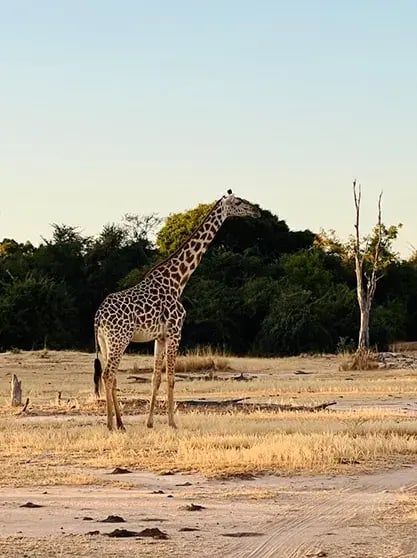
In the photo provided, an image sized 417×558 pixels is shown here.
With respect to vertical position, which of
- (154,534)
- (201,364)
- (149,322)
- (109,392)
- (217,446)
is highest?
Answer: (149,322)

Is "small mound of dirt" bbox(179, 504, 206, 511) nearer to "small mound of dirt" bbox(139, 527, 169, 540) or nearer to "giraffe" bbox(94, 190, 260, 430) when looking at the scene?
"small mound of dirt" bbox(139, 527, 169, 540)

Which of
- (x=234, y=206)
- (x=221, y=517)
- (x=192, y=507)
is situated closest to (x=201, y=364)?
(x=234, y=206)

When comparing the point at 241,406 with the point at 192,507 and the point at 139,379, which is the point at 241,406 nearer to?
the point at 139,379

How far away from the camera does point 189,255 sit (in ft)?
66.5

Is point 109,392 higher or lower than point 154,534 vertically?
higher

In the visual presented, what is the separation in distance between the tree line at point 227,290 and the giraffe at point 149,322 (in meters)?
26.4

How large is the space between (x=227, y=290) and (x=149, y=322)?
114 feet

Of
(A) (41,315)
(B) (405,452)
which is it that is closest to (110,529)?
(B) (405,452)

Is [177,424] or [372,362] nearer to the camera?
[177,424]

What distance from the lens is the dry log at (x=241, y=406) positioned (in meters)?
21.4

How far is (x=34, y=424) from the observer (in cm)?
1912

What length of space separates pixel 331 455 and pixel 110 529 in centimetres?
489

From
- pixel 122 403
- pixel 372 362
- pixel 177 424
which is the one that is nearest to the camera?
pixel 177 424

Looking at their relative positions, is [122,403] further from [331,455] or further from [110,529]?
[110,529]
